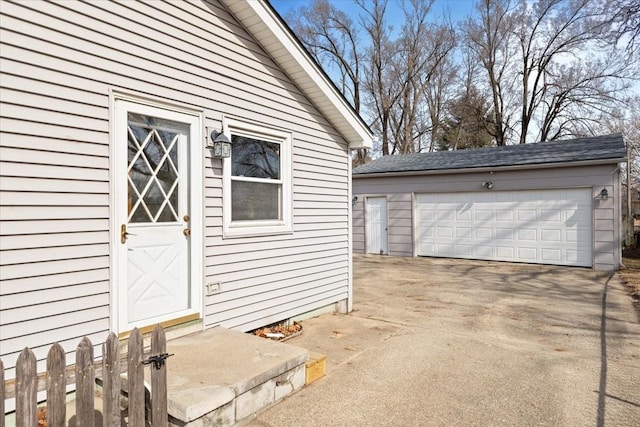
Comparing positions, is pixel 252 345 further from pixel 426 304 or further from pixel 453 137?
pixel 453 137

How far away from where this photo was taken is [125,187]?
3486 millimetres

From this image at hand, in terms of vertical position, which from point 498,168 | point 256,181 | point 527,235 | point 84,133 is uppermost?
point 498,168

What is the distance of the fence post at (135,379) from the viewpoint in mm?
2256

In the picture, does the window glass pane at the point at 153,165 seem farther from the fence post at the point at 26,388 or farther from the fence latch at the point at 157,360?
the fence post at the point at 26,388

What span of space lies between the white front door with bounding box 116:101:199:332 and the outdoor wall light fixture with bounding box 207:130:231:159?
0.18 metres

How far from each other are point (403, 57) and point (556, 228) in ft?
53.8

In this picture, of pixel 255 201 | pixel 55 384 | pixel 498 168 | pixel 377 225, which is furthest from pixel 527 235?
pixel 55 384

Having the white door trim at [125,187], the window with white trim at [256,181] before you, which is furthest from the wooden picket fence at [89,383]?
the window with white trim at [256,181]

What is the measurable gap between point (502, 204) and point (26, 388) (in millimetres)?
11164

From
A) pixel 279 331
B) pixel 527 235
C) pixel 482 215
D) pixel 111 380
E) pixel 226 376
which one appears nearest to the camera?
pixel 111 380

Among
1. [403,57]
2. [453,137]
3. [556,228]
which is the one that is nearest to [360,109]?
[403,57]

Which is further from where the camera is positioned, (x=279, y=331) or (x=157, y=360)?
(x=279, y=331)

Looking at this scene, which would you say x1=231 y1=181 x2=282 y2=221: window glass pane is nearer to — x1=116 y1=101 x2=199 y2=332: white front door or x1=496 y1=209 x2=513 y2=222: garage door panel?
x1=116 y1=101 x2=199 y2=332: white front door

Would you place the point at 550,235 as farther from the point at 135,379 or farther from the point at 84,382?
the point at 84,382
